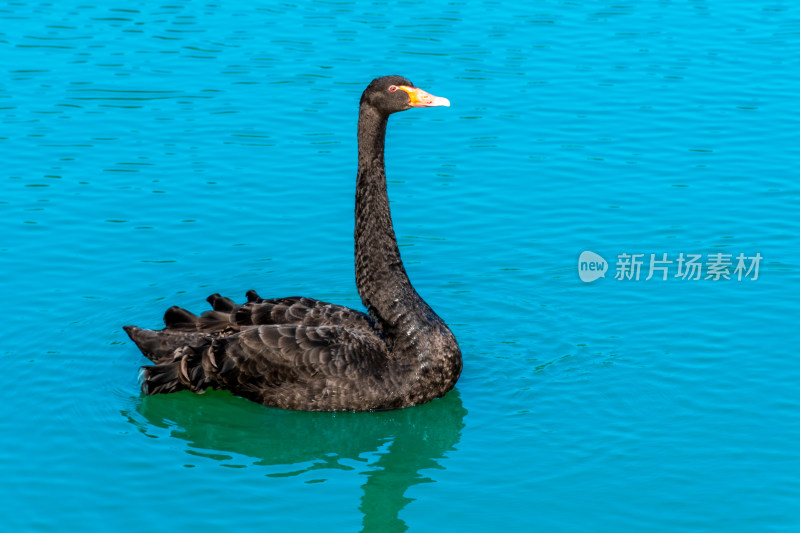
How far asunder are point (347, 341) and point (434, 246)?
361 cm

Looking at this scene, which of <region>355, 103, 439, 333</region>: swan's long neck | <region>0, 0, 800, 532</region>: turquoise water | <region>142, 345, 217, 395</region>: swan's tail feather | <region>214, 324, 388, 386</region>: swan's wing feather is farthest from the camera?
<region>355, 103, 439, 333</region>: swan's long neck

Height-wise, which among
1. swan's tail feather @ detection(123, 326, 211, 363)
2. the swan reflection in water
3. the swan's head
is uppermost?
the swan's head

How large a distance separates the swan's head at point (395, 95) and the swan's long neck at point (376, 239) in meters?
0.13

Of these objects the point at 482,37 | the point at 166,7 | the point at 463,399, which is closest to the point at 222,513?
the point at 463,399

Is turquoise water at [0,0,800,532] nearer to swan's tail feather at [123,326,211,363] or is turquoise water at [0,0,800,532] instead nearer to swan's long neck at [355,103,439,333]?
swan's tail feather at [123,326,211,363]

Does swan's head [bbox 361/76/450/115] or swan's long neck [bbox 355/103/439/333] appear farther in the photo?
swan's long neck [bbox 355/103/439/333]

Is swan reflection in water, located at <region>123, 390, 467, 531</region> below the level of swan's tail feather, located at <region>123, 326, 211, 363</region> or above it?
below

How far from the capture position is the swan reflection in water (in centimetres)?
1091

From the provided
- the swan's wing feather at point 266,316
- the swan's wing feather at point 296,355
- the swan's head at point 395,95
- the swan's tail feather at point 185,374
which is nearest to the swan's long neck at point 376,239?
the swan's head at point 395,95

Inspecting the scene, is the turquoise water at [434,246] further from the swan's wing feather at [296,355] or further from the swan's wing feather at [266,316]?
the swan's wing feather at [266,316]

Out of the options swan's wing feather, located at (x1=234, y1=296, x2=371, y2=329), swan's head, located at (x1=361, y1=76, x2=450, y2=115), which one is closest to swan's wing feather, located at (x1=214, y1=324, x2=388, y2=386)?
swan's wing feather, located at (x1=234, y1=296, x2=371, y2=329)

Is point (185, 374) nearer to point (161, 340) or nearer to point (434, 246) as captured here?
point (161, 340)

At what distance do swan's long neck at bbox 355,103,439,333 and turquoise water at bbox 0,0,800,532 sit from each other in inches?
40.2

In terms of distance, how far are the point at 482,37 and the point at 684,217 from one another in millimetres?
7141
